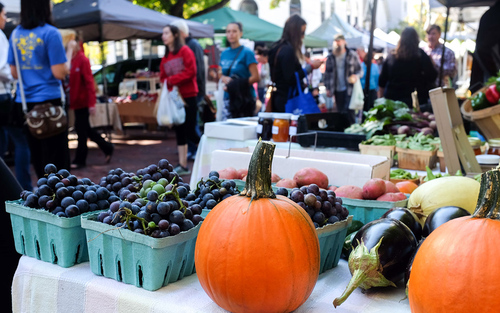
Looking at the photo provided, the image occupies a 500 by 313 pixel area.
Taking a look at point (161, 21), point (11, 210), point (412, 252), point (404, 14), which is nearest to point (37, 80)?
point (11, 210)

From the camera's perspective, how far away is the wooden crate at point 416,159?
10.5 ft

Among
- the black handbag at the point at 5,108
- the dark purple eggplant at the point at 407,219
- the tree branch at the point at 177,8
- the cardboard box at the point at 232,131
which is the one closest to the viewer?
the dark purple eggplant at the point at 407,219

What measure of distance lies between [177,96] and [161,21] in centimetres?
396

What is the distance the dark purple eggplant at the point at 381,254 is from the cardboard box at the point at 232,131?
8.18ft

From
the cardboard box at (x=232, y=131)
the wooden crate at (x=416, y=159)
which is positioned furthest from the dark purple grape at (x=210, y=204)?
the cardboard box at (x=232, y=131)

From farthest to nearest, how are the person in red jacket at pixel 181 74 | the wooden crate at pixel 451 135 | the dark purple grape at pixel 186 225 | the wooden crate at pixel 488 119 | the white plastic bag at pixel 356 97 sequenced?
the white plastic bag at pixel 356 97 → the person in red jacket at pixel 181 74 → the wooden crate at pixel 488 119 → the wooden crate at pixel 451 135 → the dark purple grape at pixel 186 225

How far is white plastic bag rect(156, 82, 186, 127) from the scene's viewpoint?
21.6ft

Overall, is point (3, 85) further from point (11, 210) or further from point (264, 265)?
point (264, 265)

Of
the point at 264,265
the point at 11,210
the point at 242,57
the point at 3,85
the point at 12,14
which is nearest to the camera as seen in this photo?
the point at 264,265

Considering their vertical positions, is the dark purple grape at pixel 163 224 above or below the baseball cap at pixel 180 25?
below

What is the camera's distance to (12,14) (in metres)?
9.92

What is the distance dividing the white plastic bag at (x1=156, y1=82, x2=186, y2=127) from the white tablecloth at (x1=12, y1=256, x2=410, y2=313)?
502 cm

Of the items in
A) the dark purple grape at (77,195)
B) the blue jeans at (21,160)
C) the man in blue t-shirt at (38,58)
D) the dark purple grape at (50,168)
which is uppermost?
the man in blue t-shirt at (38,58)

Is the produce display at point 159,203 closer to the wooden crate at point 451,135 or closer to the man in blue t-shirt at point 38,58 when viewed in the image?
the wooden crate at point 451,135
